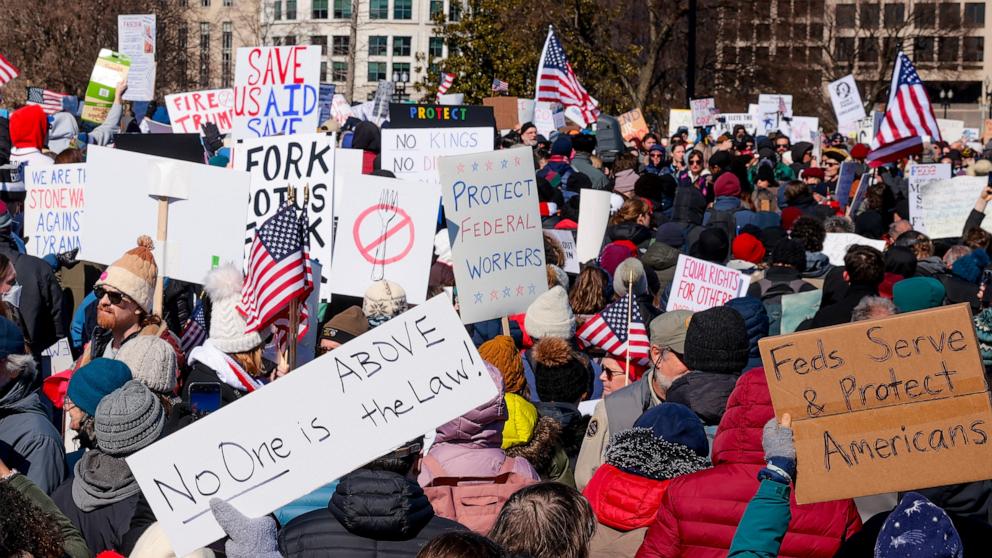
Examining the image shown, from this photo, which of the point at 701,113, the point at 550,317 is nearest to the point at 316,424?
the point at 550,317

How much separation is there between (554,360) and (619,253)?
323cm

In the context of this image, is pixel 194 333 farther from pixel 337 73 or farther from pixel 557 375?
pixel 337 73

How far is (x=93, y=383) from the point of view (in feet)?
14.5

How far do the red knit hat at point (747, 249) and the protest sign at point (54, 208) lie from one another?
15.0 feet

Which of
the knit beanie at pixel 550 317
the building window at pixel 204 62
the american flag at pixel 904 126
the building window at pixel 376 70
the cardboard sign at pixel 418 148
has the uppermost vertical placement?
the building window at pixel 376 70

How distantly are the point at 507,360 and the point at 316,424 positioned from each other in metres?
1.95

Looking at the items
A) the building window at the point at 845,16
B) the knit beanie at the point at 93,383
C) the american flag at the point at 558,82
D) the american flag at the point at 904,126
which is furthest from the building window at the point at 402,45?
the knit beanie at the point at 93,383

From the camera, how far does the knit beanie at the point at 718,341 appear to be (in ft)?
16.6

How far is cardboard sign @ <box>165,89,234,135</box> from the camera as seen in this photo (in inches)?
544

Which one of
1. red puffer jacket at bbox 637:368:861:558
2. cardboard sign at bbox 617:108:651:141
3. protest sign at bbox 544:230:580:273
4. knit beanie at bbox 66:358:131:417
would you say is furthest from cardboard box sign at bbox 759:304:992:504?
cardboard sign at bbox 617:108:651:141

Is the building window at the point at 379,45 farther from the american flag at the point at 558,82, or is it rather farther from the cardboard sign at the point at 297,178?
the cardboard sign at the point at 297,178

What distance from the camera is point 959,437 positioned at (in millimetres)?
3412

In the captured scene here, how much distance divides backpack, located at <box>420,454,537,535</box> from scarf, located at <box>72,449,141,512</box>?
3.08ft

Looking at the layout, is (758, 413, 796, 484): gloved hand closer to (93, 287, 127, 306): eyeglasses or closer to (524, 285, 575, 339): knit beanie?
(524, 285, 575, 339): knit beanie
